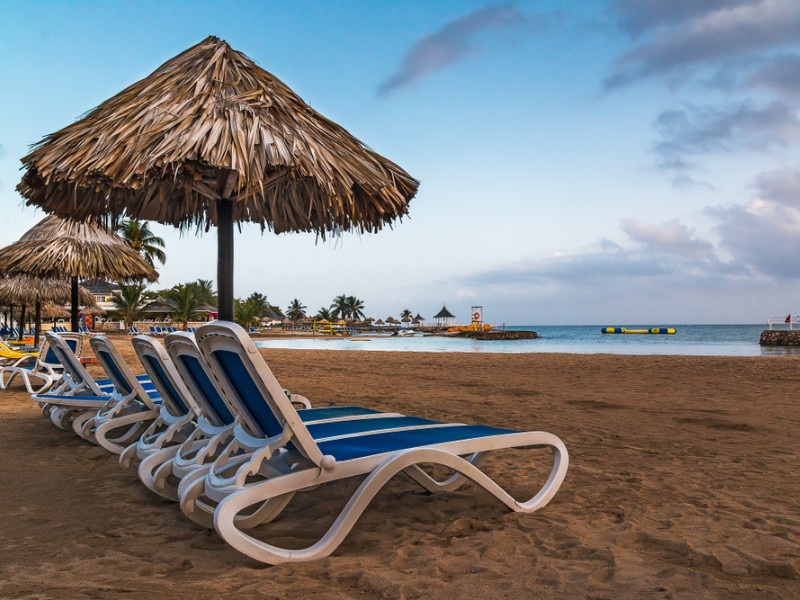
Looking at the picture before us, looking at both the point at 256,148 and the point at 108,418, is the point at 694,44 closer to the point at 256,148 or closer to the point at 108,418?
the point at 256,148

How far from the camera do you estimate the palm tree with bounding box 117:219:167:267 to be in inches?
1534

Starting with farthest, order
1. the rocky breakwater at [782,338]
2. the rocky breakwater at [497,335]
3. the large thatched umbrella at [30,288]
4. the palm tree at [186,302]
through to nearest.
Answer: the rocky breakwater at [497,335] → the palm tree at [186,302] → the rocky breakwater at [782,338] → the large thatched umbrella at [30,288]

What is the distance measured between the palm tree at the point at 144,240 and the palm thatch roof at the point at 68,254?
2985 cm

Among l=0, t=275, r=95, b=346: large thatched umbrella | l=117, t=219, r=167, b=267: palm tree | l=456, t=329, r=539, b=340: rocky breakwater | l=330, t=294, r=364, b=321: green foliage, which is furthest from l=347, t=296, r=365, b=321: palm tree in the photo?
l=0, t=275, r=95, b=346: large thatched umbrella

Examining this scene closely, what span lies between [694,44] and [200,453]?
14343 mm

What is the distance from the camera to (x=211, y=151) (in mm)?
3754

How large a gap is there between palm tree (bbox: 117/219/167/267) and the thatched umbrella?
29875mm

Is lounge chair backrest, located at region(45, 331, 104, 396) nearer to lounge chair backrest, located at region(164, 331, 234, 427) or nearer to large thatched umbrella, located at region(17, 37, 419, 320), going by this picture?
large thatched umbrella, located at region(17, 37, 419, 320)

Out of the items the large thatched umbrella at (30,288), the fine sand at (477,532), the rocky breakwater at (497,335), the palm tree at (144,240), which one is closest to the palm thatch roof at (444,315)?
the rocky breakwater at (497,335)

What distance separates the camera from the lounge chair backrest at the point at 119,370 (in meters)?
3.89

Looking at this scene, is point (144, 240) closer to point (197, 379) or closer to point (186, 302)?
point (186, 302)

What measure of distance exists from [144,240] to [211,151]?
40.9 m

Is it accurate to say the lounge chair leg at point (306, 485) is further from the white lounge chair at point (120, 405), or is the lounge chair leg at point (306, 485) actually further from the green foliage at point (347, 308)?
the green foliage at point (347, 308)

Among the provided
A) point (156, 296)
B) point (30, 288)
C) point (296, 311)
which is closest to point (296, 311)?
point (296, 311)
